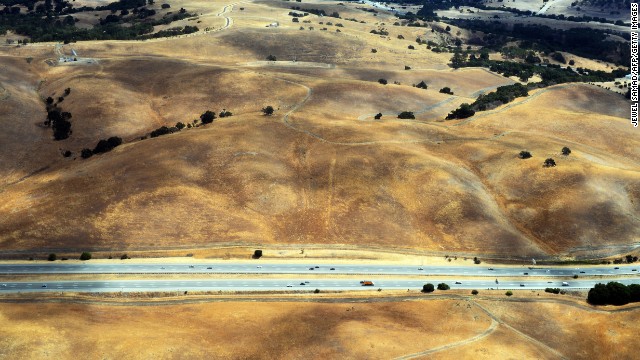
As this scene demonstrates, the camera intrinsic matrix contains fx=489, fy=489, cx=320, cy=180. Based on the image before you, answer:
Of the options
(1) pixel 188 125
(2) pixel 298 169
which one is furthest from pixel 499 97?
(1) pixel 188 125

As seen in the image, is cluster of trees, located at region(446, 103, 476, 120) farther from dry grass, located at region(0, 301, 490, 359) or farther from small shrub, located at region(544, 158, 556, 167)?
dry grass, located at region(0, 301, 490, 359)

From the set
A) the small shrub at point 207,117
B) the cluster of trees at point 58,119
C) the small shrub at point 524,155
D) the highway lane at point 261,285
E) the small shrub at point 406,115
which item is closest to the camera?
the highway lane at point 261,285

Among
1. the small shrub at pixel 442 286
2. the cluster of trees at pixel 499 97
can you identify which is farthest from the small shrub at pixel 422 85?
the small shrub at pixel 442 286

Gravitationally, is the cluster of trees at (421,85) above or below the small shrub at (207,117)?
above

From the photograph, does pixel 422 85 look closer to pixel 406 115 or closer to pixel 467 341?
pixel 406 115

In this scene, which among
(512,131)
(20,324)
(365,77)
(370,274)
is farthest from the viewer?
(365,77)

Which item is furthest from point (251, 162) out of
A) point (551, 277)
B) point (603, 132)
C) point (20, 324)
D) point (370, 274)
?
point (603, 132)

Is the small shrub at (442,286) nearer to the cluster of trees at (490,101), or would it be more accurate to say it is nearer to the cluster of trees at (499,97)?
the cluster of trees at (490,101)

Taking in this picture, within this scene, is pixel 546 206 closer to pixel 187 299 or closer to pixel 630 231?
pixel 630 231
